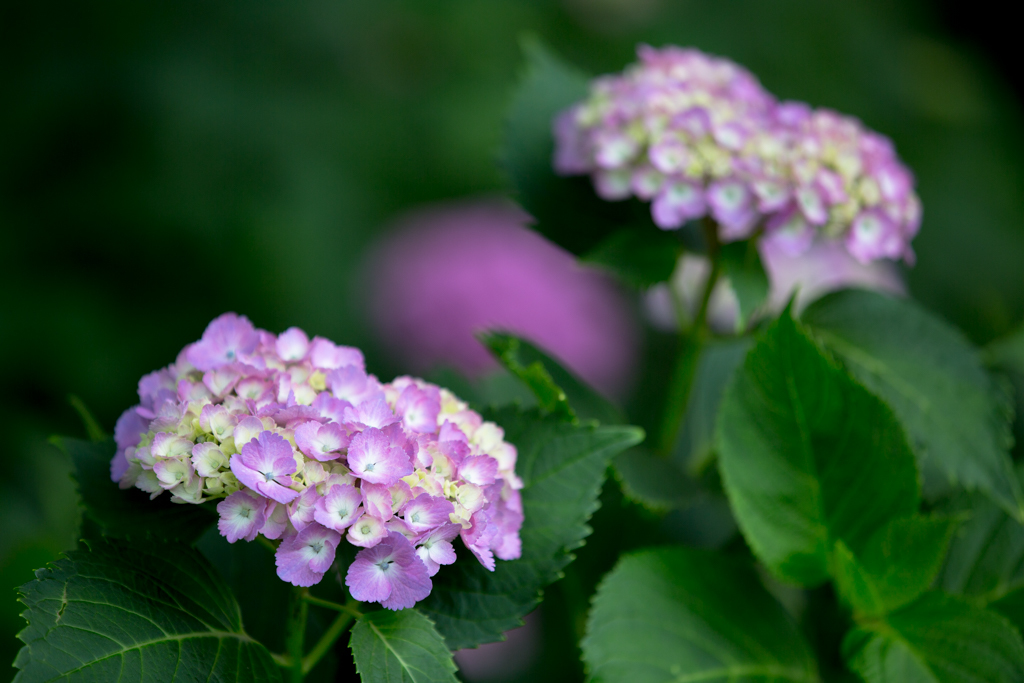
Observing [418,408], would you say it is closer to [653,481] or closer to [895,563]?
[653,481]

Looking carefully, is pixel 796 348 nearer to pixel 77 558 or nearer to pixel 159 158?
pixel 77 558

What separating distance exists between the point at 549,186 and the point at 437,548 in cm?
42

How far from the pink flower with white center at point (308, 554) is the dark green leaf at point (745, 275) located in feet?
1.21

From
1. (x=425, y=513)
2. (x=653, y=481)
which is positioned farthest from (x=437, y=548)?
(x=653, y=481)

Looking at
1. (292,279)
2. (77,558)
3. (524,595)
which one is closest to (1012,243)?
(292,279)

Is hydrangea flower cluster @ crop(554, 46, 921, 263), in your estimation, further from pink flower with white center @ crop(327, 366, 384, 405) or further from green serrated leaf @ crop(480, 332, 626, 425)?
pink flower with white center @ crop(327, 366, 384, 405)

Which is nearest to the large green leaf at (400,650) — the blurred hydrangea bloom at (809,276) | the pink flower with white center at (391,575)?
the pink flower with white center at (391,575)

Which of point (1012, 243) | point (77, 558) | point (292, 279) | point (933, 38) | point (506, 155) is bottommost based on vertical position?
point (292, 279)

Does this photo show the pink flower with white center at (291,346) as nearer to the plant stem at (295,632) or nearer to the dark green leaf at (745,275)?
the plant stem at (295,632)

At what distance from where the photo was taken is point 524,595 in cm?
52

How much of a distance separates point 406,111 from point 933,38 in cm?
161

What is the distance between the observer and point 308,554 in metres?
0.44

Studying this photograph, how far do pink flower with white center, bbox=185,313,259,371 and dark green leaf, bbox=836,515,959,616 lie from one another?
395 millimetres

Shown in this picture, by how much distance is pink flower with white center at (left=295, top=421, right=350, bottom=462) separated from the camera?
17.6 inches
